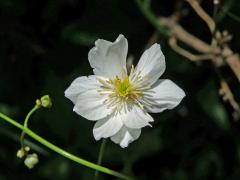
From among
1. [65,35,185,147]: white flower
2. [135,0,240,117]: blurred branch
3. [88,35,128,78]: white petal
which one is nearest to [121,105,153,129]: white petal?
[65,35,185,147]: white flower

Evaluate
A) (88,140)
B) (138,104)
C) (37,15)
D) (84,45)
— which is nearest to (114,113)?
(138,104)

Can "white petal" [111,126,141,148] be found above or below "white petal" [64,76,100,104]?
below

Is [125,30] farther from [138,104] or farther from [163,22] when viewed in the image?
[138,104]

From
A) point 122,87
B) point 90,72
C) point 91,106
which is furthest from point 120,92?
point 90,72

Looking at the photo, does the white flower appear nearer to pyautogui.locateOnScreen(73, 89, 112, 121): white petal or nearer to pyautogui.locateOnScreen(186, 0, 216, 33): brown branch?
pyautogui.locateOnScreen(73, 89, 112, 121): white petal

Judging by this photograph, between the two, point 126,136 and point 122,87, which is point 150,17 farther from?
point 126,136

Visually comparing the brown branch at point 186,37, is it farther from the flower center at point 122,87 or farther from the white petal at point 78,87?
the white petal at point 78,87
